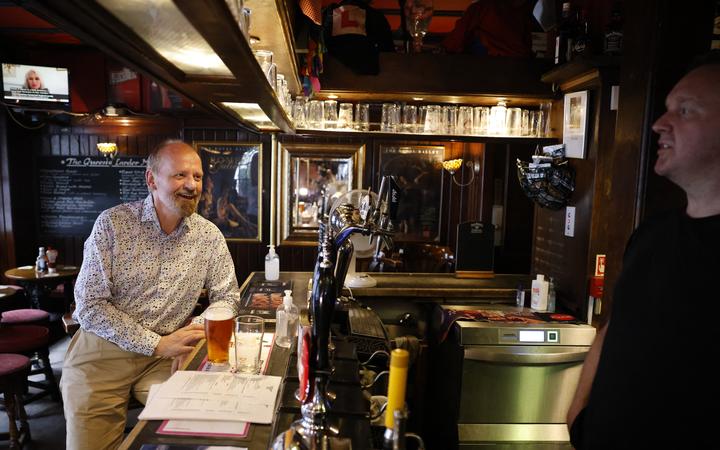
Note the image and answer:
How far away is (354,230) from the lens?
4.84 ft

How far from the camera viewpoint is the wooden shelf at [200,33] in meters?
0.83

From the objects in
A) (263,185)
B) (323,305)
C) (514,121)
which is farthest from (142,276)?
(263,185)

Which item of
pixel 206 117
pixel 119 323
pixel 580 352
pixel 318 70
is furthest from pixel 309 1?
pixel 206 117

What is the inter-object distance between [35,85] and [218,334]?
5033 millimetres

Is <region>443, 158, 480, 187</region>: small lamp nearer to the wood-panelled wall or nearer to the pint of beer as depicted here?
the wood-panelled wall

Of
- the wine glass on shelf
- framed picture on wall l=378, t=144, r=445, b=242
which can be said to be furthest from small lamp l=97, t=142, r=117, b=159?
the wine glass on shelf

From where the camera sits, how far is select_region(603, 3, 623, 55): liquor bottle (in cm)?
258

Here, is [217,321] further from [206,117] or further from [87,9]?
[206,117]

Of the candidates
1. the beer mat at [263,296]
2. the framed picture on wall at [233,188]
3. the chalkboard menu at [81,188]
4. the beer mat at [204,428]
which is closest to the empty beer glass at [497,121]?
the beer mat at [263,296]

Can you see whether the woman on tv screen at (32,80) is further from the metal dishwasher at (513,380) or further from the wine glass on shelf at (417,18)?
the metal dishwasher at (513,380)

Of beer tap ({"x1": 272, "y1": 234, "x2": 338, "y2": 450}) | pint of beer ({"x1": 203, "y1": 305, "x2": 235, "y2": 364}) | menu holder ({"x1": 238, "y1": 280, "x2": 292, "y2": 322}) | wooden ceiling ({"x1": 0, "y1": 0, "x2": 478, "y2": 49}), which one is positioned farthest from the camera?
wooden ceiling ({"x1": 0, "y1": 0, "x2": 478, "y2": 49})

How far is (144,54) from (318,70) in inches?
81.7

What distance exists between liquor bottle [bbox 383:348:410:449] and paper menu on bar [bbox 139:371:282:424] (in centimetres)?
52

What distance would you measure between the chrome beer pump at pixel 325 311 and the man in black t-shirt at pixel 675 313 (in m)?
0.79
